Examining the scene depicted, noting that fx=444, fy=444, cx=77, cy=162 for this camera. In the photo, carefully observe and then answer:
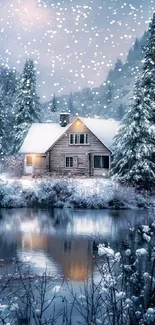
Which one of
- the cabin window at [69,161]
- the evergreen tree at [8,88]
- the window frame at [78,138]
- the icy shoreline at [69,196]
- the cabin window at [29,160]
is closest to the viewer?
the icy shoreline at [69,196]

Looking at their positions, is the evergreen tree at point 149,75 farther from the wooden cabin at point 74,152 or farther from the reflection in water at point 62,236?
the reflection in water at point 62,236

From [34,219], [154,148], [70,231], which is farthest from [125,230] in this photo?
[154,148]

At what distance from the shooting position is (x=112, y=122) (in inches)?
2162

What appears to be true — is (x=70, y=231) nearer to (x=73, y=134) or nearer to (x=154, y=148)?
(x=154, y=148)

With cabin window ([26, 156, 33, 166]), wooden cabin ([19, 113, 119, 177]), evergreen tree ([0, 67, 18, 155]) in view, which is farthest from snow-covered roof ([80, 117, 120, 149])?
evergreen tree ([0, 67, 18, 155])

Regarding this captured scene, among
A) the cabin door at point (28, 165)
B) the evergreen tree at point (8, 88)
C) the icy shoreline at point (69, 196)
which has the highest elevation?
the evergreen tree at point (8, 88)

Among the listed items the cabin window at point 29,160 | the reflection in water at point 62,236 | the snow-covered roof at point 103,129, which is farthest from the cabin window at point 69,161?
the reflection in water at point 62,236

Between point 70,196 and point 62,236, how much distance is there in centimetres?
1330

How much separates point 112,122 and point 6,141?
2146cm

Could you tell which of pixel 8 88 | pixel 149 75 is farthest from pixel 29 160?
pixel 8 88

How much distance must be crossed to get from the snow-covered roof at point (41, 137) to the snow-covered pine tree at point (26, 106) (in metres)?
4.98

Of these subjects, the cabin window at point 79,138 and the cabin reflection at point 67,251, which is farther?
the cabin window at point 79,138

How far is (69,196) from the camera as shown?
35.0 m

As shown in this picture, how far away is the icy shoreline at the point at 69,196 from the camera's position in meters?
34.1
